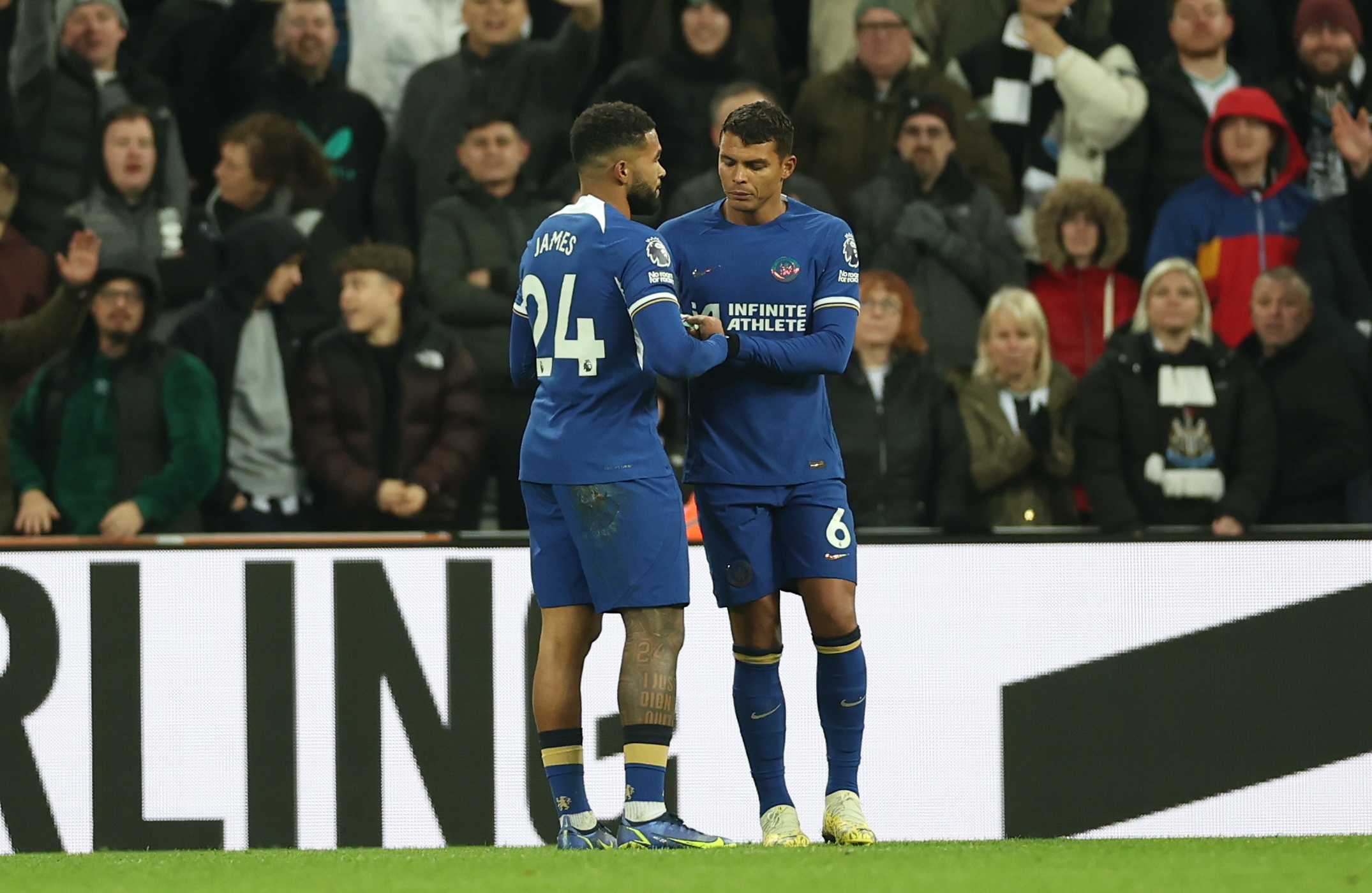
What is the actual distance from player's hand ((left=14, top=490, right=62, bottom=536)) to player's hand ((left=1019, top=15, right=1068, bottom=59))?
17.3 feet

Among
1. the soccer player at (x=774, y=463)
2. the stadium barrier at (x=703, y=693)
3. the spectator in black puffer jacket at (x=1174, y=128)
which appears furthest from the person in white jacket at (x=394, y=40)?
the soccer player at (x=774, y=463)

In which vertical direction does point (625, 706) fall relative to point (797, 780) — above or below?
above

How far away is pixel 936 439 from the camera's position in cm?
822

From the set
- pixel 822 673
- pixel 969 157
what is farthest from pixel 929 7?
pixel 822 673

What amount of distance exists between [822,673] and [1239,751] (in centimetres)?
237

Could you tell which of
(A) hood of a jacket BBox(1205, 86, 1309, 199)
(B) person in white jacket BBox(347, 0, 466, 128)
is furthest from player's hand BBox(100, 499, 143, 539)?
(A) hood of a jacket BBox(1205, 86, 1309, 199)

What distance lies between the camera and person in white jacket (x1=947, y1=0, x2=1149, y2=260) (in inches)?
361

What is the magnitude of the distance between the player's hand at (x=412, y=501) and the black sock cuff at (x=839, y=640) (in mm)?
3251

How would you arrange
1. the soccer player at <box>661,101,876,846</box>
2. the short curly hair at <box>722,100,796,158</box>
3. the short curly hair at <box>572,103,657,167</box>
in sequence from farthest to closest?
the soccer player at <box>661,101,876,846</box>
the short curly hair at <box>722,100,796,158</box>
the short curly hair at <box>572,103,657,167</box>

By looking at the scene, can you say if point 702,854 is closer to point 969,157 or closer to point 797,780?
point 797,780

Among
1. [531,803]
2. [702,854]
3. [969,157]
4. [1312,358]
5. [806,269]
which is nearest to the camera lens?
[702,854]

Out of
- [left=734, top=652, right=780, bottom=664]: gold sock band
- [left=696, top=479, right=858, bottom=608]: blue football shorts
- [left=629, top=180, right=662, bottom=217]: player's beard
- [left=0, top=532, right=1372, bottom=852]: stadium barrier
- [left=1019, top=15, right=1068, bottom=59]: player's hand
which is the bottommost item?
[left=0, top=532, right=1372, bottom=852]: stadium barrier

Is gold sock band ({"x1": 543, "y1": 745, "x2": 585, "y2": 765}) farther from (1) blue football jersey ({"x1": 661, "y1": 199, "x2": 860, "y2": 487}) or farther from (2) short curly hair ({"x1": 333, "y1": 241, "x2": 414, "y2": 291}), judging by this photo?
(2) short curly hair ({"x1": 333, "y1": 241, "x2": 414, "y2": 291})

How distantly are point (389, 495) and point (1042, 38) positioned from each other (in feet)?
13.3
